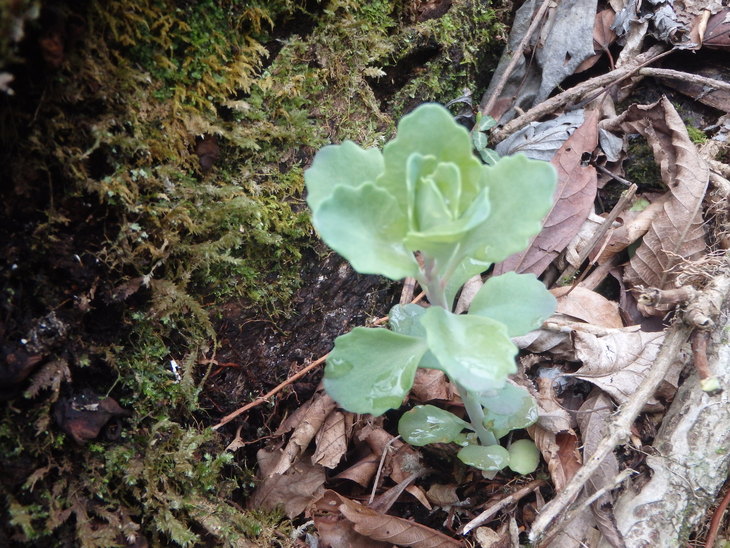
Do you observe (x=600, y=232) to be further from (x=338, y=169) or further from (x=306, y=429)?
(x=306, y=429)

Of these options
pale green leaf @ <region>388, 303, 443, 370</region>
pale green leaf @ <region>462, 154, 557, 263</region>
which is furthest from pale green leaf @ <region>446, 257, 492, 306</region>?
pale green leaf @ <region>462, 154, 557, 263</region>

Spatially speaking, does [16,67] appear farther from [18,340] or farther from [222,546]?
[222,546]

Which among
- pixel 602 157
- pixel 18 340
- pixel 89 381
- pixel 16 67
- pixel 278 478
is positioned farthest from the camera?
pixel 602 157

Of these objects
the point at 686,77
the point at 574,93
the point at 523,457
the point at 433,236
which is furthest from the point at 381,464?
the point at 686,77

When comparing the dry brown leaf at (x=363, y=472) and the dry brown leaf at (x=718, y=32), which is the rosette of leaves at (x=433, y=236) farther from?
the dry brown leaf at (x=718, y=32)

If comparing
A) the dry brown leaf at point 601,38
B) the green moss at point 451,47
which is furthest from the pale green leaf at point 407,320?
the dry brown leaf at point 601,38

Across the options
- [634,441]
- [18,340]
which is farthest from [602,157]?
[18,340]

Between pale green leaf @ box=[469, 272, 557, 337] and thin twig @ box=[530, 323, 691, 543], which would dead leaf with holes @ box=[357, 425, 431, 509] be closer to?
thin twig @ box=[530, 323, 691, 543]
